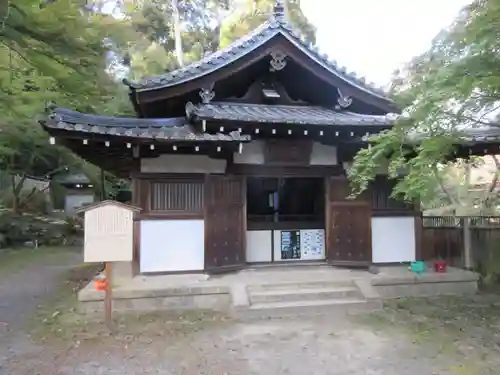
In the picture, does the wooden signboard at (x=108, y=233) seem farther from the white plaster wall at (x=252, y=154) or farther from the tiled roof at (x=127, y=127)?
the white plaster wall at (x=252, y=154)

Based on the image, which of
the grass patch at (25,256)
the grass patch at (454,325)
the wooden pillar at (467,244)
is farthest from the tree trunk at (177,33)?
the grass patch at (454,325)

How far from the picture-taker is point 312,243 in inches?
362

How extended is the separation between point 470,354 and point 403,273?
316cm

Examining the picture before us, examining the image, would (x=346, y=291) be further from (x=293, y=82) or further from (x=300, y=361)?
(x=293, y=82)

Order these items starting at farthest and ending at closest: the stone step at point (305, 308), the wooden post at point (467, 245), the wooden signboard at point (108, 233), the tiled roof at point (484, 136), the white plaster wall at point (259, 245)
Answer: the wooden post at point (467, 245) < the white plaster wall at point (259, 245) < the tiled roof at point (484, 136) < the stone step at point (305, 308) < the wooden signboard at point (108, 233)

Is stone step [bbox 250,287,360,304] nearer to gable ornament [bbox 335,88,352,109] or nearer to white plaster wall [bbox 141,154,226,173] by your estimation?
white plaster wall [bbox 141,154,226,173]

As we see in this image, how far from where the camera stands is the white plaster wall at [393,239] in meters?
8.44

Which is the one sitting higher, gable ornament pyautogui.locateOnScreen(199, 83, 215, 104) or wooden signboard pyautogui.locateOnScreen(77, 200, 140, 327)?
gable ornament pyautogui.locateOnScreen(199, 83, 215, 104)

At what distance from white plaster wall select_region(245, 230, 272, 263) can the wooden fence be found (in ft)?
10.9

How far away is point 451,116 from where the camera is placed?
15.1 feet

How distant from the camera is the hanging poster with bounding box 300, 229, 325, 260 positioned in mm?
9164

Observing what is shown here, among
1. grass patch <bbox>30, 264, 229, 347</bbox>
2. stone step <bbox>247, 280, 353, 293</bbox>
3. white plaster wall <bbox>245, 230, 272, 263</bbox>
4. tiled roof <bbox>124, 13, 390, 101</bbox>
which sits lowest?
grass patch <bbox>30, 264, 229, 347</bbox>

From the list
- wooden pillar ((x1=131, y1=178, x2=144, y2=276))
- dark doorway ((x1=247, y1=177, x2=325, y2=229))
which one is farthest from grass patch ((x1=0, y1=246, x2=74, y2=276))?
dark doorway ((x1=247, y1=177, x2=325, y2=229))

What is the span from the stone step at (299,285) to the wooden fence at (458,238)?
256 cm
